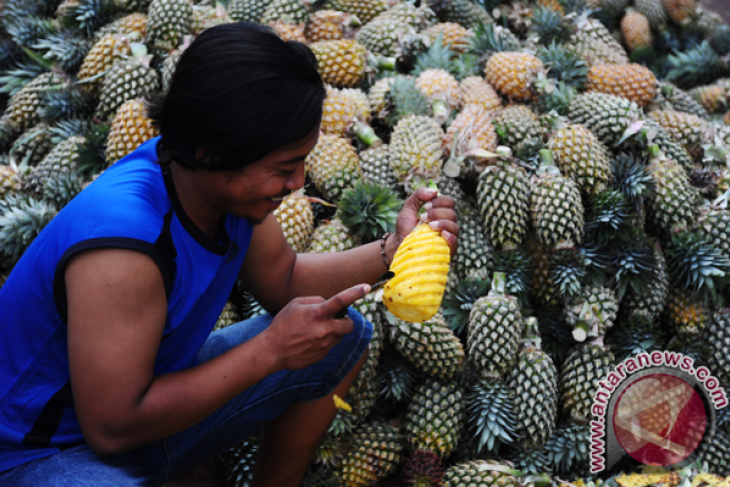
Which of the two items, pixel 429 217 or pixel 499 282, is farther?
pixel 499 282

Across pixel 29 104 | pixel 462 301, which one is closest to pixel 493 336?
pixel 462 301

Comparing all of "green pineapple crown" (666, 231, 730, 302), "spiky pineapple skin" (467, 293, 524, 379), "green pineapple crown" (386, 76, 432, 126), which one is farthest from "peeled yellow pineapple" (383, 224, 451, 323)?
→ "green pineapple crown" (666, 231, 730, 302)

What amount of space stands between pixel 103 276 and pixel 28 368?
40 cm

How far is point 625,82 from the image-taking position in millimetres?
3693

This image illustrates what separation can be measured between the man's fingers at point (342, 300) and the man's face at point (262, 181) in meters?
0.34

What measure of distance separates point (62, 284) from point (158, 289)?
0.23 metres

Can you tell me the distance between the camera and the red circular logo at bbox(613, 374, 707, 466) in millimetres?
2646

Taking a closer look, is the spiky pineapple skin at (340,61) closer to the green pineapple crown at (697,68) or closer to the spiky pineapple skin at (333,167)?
the spiky pineapple skin at (333,167)

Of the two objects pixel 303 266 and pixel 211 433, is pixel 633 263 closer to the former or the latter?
pixel 303 266

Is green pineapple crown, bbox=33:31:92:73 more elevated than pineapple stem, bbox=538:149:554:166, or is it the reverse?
pineapple stem, bbox=538:149:554:166

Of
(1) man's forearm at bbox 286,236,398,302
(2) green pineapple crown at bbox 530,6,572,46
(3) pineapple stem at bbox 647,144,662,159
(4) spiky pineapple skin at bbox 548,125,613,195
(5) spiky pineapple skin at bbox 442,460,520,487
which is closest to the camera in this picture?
(1) man's forearm at bbox 286,236,398,302

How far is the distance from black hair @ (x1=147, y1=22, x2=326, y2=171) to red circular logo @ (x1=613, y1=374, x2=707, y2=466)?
2.11 m

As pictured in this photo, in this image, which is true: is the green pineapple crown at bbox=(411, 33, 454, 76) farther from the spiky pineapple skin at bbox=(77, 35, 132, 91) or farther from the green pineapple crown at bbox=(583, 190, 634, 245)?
the spiky pineapple skin at bbox=(77, 35, 132, 91)

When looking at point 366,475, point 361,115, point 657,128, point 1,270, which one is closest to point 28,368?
point 366,475
